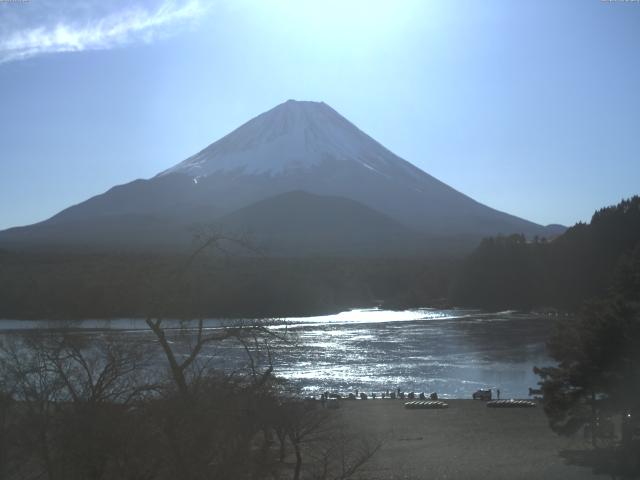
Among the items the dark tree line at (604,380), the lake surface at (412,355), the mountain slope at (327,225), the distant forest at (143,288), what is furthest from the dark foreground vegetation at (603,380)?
the mountain slope at (327,225)

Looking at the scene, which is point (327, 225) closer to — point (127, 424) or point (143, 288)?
point (143, 288)

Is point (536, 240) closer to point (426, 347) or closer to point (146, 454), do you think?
point (426, 347)

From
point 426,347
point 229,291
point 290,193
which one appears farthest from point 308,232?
point 229,291

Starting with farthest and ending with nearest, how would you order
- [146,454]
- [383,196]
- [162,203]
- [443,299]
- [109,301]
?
1. [383,196]
2. [162,203]
3. [443,299]
4. [109,301]
5. [146,454]

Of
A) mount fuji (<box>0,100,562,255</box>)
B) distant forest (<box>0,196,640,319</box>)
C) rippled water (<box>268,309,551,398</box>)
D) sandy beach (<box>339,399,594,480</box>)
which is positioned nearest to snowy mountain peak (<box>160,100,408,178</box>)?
mount fuji (<box>0,100,562,255</box>)

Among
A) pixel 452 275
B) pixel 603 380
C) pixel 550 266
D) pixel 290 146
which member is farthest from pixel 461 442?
pixel 290 146

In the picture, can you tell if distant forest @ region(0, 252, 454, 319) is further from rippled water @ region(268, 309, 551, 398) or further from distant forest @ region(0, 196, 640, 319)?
rippled water @ region(268, 309, 551, 398)
